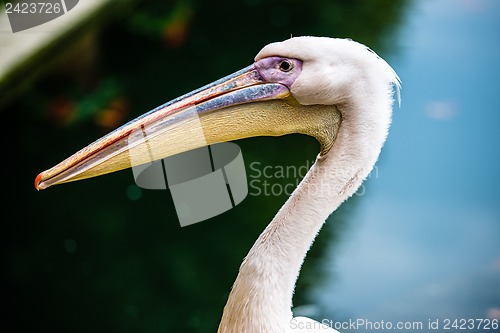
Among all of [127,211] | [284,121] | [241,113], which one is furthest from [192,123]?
[127,211]

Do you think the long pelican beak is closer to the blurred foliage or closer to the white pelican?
the white pelican

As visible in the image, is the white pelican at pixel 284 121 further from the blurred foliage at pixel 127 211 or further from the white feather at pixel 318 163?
the blurred foliage at pixel 127 211

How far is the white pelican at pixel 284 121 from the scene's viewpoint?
1903mm

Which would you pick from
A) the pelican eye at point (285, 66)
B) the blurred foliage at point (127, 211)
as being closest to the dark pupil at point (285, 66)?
the pelican eye at point (285, 66)

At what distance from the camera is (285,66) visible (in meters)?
1.95

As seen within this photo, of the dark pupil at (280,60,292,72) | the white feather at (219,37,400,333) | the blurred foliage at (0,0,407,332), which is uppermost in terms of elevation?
the blurred foliage at (0,0,407,332)

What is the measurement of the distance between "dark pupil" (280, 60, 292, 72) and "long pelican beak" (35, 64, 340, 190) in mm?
46

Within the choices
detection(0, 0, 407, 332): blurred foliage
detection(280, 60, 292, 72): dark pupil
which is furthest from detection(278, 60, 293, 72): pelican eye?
detection(0, 0, 407, 332): blurred foliage

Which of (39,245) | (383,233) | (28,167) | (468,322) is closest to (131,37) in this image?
(28,167)

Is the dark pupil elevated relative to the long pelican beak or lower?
elevated

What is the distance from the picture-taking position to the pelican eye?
1.94m

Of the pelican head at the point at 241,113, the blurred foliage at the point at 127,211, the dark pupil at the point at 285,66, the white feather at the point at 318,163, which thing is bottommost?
the white feather at the point at 318,163

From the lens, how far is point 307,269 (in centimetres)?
389

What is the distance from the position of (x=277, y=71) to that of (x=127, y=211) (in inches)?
92.2
